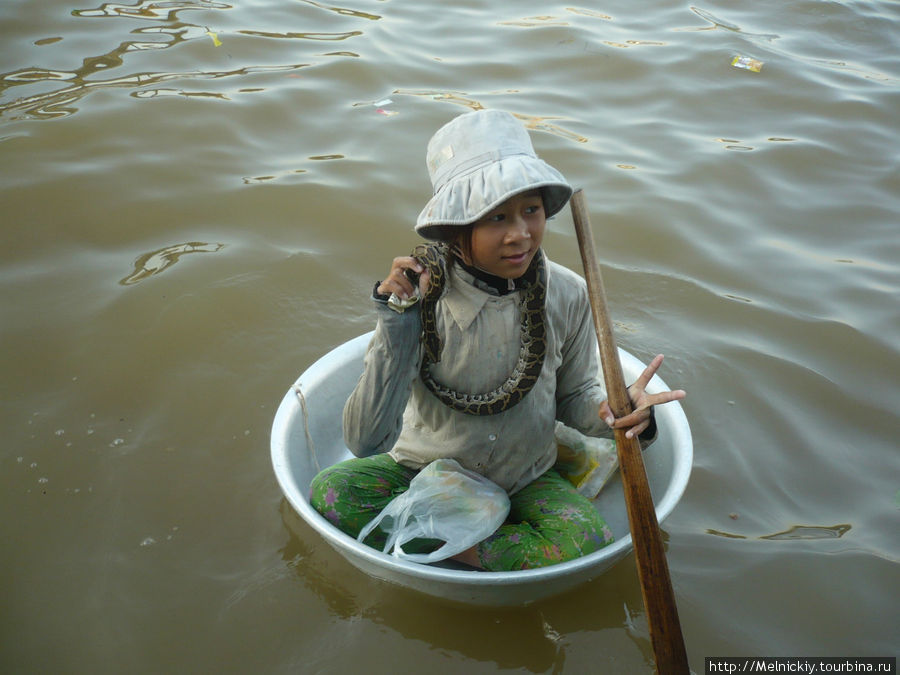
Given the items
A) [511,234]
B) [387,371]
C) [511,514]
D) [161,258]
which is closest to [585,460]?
[511,514]

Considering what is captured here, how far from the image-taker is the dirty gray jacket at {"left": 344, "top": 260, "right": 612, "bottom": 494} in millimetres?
1831

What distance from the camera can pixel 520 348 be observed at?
1.90 meters

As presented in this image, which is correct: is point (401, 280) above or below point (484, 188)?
below

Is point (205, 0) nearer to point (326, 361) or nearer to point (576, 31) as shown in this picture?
point (576, 31)

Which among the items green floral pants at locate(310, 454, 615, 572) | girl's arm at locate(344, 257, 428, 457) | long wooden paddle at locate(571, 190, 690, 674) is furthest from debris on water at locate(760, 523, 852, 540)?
girl's arm at locate(344, 257, 428, 457)

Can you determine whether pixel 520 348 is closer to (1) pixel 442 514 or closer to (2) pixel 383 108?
(1) pixel 442 514

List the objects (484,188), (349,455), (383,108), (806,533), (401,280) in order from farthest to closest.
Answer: (383,108), (349,455), (806,533), (401,280), (484,188)

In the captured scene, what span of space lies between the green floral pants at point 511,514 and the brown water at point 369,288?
0.19 meters

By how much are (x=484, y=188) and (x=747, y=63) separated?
3908mm

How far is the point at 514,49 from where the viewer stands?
5090 mm

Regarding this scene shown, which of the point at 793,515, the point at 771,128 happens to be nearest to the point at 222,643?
the point at 793,515

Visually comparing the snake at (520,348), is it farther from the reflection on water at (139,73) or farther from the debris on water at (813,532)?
the reflection on water at (139,73)

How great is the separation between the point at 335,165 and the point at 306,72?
3.58ft

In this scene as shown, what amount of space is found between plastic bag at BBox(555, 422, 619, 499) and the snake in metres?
0.47
